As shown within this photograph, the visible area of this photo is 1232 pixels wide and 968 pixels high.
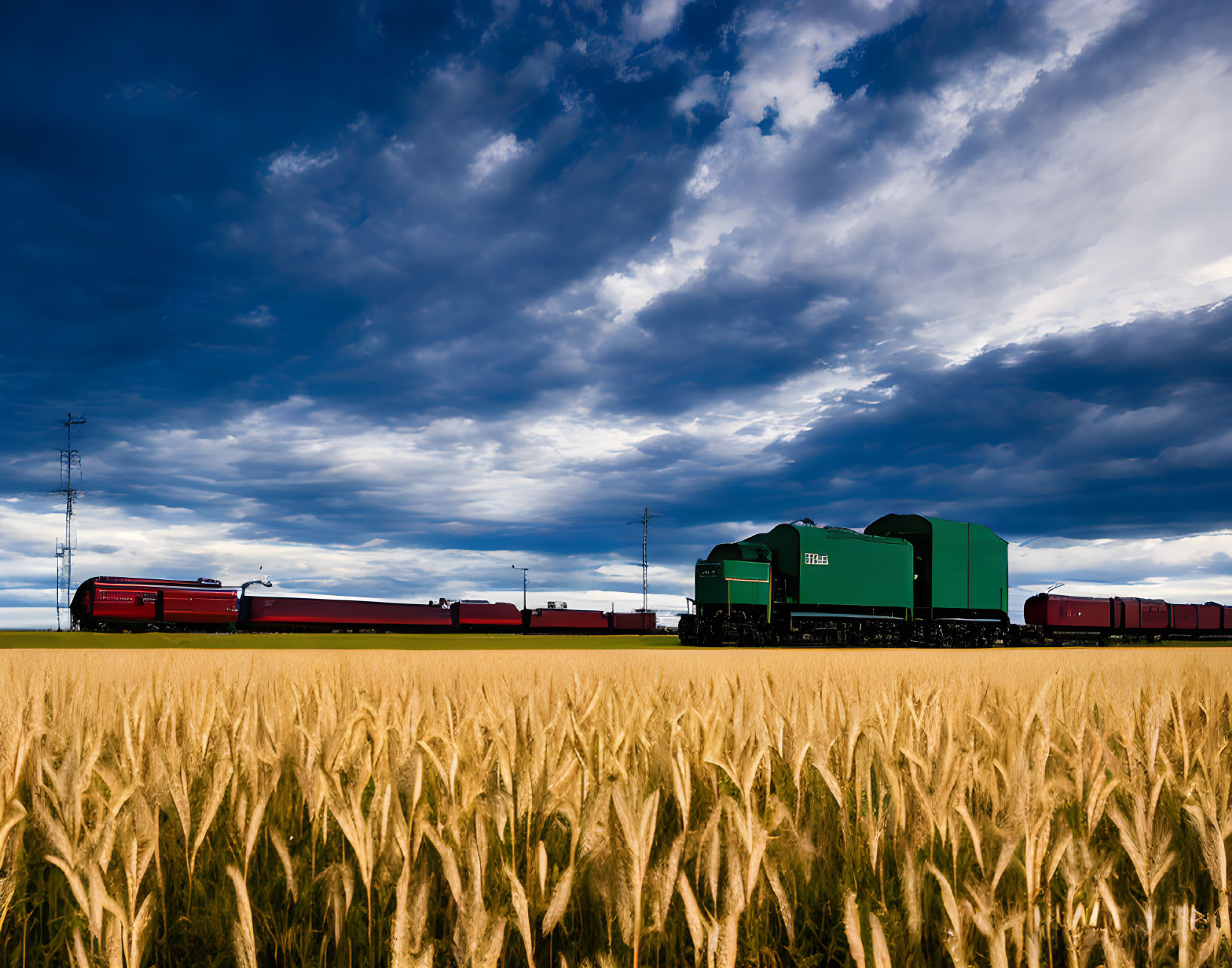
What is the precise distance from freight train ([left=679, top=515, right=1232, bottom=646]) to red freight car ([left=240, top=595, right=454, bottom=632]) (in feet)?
87.0

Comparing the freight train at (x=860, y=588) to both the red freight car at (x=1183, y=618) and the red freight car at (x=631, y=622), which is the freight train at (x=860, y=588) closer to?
the red freight car at (x=1183, y=618)

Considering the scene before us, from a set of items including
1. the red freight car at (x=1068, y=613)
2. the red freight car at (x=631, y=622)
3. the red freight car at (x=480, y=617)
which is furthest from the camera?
the red freight car at (x=631, y=622)

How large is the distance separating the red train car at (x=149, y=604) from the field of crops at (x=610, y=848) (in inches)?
1780

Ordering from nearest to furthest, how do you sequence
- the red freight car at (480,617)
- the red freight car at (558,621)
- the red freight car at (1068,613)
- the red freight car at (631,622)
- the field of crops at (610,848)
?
the field of crops at (610,848), the red freight car at (1068,613), the red freight car at (480,617), the red freight car at (558,621), the red freight car at (631,622)

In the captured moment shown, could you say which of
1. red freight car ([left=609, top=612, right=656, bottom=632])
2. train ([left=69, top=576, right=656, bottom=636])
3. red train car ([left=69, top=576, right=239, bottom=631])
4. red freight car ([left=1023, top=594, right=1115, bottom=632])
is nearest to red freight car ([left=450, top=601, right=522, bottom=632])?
train ([left=69, top=576, right=656, bottom=636])

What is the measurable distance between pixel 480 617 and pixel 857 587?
31.0 metres

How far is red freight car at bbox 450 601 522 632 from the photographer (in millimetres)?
54031

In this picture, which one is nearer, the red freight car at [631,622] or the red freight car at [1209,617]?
the red freight car at [1209,617]

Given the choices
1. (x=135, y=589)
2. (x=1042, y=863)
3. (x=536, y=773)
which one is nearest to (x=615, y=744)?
(x=536, y=773)

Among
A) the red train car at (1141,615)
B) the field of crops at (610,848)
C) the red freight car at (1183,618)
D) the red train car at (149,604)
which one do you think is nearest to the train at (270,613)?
the red train car at (149,604)

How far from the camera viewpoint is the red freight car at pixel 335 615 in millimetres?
45594

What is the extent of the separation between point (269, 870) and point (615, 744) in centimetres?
100

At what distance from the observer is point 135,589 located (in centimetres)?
4106

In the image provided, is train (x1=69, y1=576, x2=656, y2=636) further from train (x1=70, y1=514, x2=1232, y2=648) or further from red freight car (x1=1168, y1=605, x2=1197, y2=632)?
red freight car (x1=1168, y1=605, x2=1197, y2=632)
